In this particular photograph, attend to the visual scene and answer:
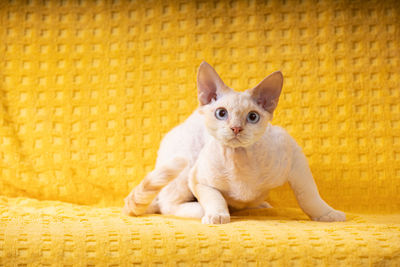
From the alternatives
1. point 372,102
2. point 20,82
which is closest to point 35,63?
Result: point 20,82

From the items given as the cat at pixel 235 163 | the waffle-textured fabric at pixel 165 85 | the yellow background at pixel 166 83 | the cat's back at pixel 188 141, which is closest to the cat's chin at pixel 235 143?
the cat at pixel 235 163

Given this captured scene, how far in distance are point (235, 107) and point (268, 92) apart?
0.41ft

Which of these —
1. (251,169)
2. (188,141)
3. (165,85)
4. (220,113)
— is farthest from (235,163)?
(165,85)

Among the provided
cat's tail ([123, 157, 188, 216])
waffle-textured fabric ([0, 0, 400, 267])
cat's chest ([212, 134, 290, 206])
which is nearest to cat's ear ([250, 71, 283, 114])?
cat's chest ([212, 134, 290, 206])

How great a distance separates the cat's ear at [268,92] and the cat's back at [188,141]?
0.27 metres

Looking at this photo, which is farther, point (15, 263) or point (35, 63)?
point (35, 63)

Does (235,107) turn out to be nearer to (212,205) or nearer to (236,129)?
(236,129)

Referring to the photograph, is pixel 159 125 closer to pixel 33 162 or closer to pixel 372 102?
pixel 33 162

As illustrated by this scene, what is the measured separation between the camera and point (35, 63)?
1.67 meters

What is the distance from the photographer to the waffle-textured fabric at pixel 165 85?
154 centimetres

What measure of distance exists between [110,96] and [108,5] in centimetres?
35

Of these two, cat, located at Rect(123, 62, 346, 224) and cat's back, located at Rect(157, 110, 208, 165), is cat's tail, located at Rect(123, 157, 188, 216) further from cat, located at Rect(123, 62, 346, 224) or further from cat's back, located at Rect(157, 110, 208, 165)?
cat's back, located at Rect(157, 110, 208, 165)

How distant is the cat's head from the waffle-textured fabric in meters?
0.39

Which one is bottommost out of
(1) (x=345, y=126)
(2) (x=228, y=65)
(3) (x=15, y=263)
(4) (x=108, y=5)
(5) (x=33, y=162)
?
(3) (x=15, y=263)
